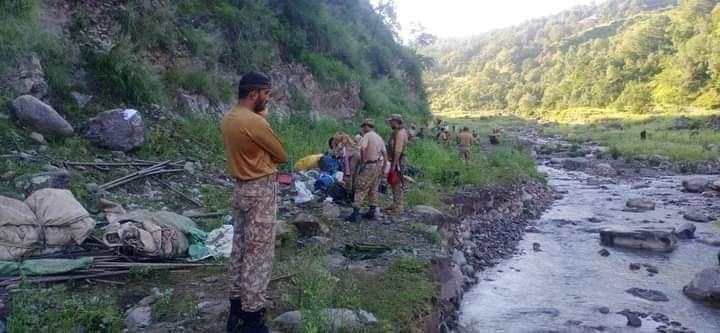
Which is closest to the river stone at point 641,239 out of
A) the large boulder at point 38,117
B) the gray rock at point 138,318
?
the gray rock at point 138,318

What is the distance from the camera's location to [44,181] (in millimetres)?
6496

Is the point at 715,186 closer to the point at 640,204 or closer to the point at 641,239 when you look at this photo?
the point at 640,204

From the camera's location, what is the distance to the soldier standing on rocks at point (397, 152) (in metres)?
8.58

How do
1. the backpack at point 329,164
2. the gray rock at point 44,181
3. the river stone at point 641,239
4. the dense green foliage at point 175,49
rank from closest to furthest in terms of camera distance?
the gray rock at point 44,181, the dense green foliage at point 175,49, the backpack at point 329,164, the river stone at point 641,239

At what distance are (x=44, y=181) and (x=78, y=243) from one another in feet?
5.43

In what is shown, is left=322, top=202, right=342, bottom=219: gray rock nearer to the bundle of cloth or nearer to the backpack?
the backpack

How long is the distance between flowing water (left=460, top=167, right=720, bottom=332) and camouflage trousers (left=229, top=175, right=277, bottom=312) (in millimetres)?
3835

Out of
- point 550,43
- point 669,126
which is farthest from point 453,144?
point 550,43

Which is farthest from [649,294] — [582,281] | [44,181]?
[44,181]

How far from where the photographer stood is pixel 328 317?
14.0 feet

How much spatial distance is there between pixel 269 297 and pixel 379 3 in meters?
24.5

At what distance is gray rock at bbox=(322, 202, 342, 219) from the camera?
8.39 meters

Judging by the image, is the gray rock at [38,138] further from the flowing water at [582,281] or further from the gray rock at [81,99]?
the flowing water at [582,281]

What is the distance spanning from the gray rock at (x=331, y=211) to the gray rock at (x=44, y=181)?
3569 millimetres
